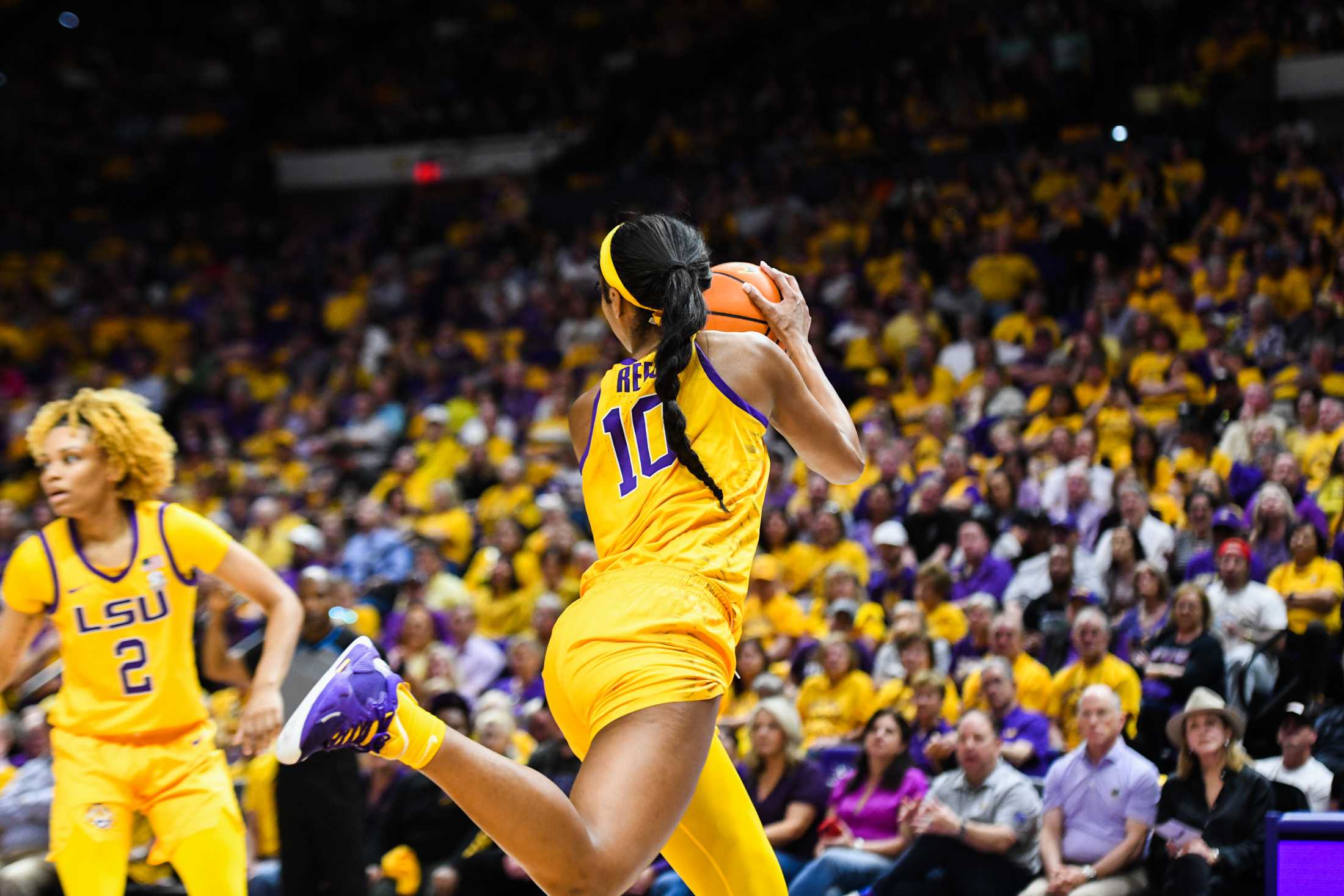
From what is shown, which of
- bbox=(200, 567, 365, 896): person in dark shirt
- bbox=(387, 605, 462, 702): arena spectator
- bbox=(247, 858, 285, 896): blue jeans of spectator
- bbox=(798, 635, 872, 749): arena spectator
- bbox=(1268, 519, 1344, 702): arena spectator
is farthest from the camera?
bbox=(387, 605, 462, 702): arena spectator

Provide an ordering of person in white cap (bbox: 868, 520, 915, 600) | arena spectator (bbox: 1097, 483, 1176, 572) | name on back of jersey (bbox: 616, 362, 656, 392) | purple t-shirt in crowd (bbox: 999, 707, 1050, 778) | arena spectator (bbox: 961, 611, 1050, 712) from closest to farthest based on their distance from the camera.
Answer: name on back of jersey (bbox: 616, 362, 656, 392), purple t-shirt in crowd (bbox: 999, 707, 1050, 778), arena spectator (bbox: 961, 611, 1050, 712), arena spectator (bbox: 1097, 483, 1176, 572), person in white cap (bbox: 868, 520, 915, 600)

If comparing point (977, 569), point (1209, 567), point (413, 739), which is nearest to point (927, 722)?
point (977, 569)

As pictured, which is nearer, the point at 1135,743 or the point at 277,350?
the point at 1135,743

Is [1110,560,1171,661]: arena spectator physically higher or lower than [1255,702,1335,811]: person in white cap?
higher

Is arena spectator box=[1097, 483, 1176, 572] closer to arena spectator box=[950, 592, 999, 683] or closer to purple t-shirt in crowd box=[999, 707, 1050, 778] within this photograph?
arena spectator box=[950, 592, 999, 683]

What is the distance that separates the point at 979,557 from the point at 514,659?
281 cm

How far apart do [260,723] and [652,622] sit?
5.24 ft

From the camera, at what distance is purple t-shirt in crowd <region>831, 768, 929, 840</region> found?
6625 mm

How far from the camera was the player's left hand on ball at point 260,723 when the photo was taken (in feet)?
13.9

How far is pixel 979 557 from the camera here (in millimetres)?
8703

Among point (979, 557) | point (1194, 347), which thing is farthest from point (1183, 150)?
point (979, 557)

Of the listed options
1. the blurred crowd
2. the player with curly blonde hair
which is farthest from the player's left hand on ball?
the blurred crowd

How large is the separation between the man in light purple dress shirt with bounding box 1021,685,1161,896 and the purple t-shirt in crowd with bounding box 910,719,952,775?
854 millimetres

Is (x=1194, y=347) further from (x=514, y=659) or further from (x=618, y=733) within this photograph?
(x=618, y=733)
